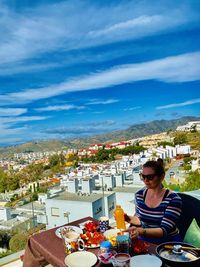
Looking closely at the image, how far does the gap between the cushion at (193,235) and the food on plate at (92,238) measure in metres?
0.46

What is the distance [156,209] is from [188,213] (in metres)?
0.32

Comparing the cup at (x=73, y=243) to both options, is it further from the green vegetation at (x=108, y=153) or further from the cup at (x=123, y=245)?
the green vegetation at (x=108, y=153)

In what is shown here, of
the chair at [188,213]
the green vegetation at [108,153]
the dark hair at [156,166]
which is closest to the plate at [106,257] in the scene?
the dark hair at [156,166]

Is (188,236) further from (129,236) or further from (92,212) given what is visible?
(92,212)

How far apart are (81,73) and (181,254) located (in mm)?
19098

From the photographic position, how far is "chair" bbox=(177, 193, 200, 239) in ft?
4.70

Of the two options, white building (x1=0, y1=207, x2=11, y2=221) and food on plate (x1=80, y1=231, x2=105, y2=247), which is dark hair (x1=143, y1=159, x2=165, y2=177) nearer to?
food on plate (x1=80, y1=231, x2=105, y2=247)

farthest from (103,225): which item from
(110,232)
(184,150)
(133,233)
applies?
(184,150)

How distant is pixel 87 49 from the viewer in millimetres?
14766

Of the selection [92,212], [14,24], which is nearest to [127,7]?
[14,24]

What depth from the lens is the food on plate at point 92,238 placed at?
103cm

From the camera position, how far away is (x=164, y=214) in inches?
47.2

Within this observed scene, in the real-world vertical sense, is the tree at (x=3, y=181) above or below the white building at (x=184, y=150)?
below

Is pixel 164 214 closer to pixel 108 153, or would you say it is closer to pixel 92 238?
pixel 92 238
